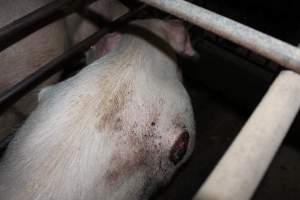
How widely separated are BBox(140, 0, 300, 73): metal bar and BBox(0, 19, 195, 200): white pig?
406 millimetres

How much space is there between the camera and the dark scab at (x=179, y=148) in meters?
1.17

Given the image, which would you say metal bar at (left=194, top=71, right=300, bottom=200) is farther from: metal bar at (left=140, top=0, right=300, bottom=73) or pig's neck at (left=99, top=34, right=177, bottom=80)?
pig's neck at (left=99, top=34, right=177, bottom=80)

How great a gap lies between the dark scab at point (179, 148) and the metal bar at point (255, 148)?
564mm

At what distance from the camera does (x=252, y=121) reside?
57cm

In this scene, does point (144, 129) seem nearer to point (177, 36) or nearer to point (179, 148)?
point (179, 148)

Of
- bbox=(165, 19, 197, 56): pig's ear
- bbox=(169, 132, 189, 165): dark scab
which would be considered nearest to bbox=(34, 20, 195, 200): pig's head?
bbox=(169, 132, 189, 165): dark scab

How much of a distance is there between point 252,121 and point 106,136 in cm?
55

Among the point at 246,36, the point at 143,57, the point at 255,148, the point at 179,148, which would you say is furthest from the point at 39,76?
the point at 255,148

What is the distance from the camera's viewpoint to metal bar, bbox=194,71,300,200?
47 cm

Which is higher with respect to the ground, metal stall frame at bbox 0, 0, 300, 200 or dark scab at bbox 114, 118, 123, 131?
metal stall frame at bbox 0, 0, 300, 200

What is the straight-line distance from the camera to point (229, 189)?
463 mm

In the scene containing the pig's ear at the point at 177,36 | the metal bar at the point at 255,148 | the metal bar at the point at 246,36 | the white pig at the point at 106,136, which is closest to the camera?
the metal bar at the point at 255,148

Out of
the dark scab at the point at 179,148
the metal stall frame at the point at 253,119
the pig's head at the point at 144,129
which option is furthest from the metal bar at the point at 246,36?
the dark scab at the point at 179,148

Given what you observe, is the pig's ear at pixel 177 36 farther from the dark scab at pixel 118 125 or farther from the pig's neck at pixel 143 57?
the dark scab at pixel 118 125
